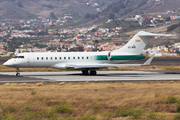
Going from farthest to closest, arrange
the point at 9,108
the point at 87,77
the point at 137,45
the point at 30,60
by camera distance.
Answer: the point at 137,45, the point at 30,60, the point at 87,77, the point at 9,108

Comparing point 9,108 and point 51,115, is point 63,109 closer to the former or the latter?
point 51,115

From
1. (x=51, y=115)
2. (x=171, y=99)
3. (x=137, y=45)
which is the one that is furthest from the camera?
(x=137, y=45)

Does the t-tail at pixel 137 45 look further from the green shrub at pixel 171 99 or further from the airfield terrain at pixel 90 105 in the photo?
the green shrub at pixel 171 99

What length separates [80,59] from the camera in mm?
41062

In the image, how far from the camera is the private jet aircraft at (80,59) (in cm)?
3992

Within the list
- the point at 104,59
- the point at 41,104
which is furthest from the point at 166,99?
the point at 104,59

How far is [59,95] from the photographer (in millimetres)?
22375

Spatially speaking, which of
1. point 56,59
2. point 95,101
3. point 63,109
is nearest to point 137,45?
point 56,59

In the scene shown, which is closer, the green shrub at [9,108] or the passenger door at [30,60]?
the green shrub at [9,108]

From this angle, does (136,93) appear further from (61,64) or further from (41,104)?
(61,64)

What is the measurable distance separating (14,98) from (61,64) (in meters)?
19.0

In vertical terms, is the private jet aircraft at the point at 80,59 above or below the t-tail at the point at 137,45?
below

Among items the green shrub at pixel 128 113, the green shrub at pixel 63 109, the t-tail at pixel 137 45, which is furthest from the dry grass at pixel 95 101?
the t-tail at pixel 137 45

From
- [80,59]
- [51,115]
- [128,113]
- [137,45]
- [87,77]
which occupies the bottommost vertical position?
[128,113]
